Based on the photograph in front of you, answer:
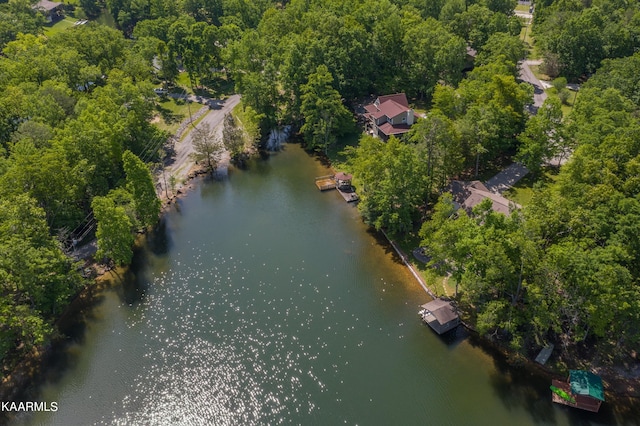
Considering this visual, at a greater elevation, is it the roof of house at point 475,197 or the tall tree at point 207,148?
the roof of house at point 475,197

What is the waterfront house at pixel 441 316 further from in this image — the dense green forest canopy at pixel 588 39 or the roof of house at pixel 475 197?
the dense green forest canopy at pixel 588 39

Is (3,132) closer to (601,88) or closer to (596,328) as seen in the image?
(596,328)

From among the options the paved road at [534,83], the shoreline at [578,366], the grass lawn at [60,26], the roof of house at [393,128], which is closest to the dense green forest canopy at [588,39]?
the paved road at [534,83]

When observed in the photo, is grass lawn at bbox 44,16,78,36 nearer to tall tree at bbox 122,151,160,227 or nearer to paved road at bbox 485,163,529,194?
tall tree at bbox 122,151,160,227

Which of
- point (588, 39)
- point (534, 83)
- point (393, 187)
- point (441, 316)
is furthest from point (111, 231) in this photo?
point (588, 39)

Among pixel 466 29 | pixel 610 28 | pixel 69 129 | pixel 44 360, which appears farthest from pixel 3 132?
pixel 610 28
